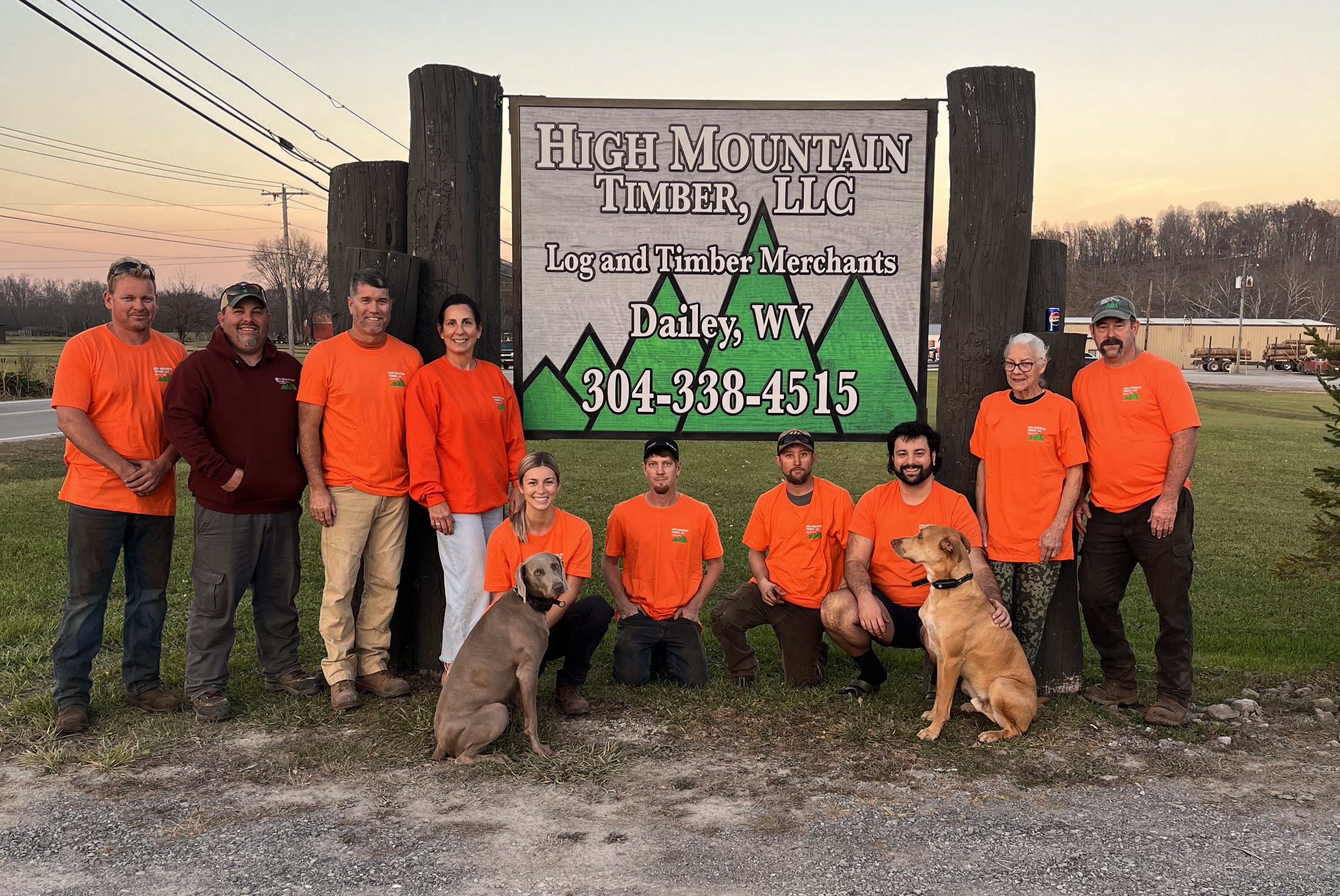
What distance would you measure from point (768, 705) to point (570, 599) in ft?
4.13

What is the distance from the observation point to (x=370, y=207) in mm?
5734

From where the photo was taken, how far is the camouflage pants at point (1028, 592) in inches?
201

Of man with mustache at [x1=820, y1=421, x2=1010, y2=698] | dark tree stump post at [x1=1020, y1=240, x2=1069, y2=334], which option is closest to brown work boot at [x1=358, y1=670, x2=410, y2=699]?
man with mustache at [x1=820, y1=421, x2=1010, y2=698]

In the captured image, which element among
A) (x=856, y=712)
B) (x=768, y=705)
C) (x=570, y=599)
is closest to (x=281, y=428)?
(x=570, y=599)

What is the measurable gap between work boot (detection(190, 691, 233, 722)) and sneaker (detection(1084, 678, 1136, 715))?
465cm

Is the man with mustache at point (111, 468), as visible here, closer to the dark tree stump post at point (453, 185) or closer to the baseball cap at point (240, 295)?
the baseball cap at point (240, 295)

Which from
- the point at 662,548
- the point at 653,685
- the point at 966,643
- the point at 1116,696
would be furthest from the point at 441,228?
the point at 1116,696

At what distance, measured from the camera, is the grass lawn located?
181 inches

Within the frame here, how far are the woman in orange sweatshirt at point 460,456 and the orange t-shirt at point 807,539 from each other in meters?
1.54

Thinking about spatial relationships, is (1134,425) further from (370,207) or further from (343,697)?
(370,207)

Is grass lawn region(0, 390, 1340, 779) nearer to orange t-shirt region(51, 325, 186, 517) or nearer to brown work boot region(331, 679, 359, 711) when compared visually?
brown work boot region(331, 679, 359, 711)

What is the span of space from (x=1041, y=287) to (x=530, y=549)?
3.43 meters

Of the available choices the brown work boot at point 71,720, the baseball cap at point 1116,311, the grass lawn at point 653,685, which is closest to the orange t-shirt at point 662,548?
the grass lawn at point 653,685

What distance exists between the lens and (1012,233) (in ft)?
18.0
